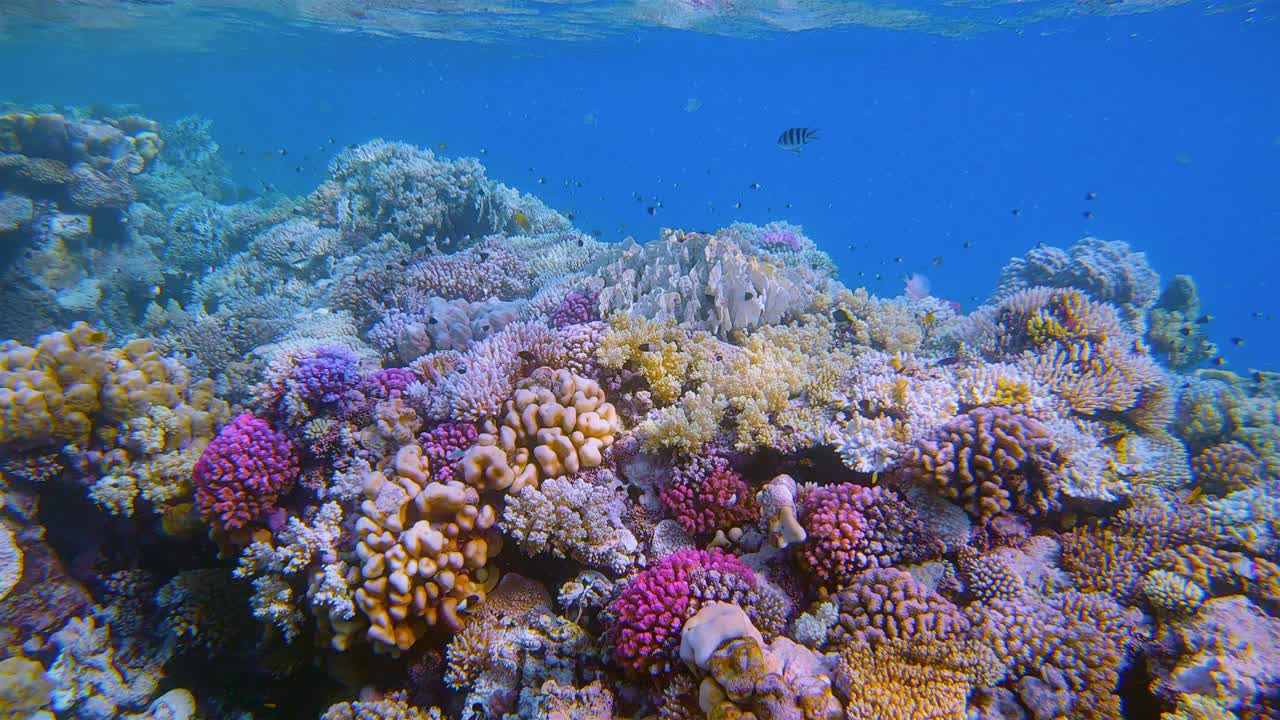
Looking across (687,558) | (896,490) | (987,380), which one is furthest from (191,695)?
(987,380)

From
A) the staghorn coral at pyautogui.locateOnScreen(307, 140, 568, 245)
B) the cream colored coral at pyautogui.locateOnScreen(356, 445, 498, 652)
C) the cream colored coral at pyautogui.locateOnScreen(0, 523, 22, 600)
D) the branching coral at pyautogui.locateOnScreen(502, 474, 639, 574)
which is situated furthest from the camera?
the staghorn coral at pyautogui.locateOnScreen(307, 140, 568, 245)

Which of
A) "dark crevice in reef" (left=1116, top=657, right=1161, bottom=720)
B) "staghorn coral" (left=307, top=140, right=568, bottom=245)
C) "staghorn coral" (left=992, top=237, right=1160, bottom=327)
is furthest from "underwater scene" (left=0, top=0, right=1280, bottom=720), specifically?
Answer: "staghorn coral" (left=307, top=140, right=568, bottom=245)

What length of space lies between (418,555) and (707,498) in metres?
2.37

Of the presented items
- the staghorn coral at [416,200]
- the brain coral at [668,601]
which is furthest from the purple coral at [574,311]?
the staghorn coral at [416,200]

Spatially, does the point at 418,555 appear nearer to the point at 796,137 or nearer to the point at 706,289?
the point at 706,289

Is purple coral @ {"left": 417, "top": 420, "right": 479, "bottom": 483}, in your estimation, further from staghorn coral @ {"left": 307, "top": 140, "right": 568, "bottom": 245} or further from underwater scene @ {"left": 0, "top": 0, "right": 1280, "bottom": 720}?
staghorn coral @ {"left": 307, "top": 140, "right": 568, "bottom": 245}

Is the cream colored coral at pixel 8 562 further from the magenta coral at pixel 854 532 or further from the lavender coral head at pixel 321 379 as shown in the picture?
the magenta coral at pixel 854 532

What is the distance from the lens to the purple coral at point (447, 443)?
15.6ft

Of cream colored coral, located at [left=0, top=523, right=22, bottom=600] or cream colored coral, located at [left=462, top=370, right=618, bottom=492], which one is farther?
cream colored coral, located at [left=0, top=523, right=22, bottom=600]

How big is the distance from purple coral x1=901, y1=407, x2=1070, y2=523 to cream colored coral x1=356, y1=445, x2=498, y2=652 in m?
3.72

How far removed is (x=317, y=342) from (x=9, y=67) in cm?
7582

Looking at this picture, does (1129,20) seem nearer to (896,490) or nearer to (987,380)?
(987,380)

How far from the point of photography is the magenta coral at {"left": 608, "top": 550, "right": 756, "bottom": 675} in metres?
3.41

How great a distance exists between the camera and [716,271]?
22.7 feet
